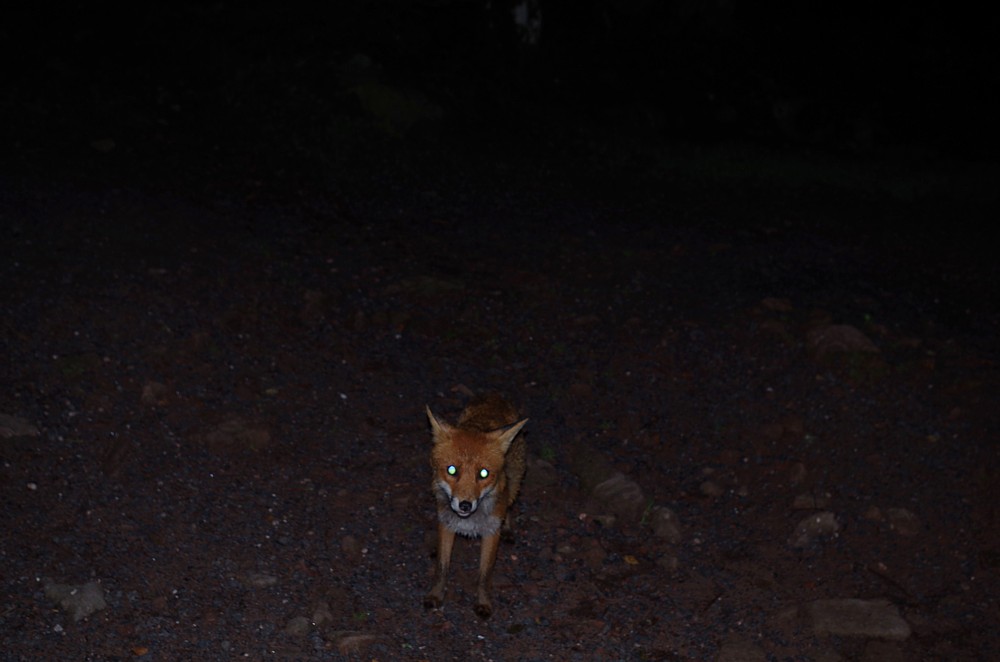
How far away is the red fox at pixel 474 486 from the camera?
621 cm

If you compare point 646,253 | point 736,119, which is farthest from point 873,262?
point 736,119

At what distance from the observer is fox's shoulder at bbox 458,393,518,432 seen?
22.8 feet

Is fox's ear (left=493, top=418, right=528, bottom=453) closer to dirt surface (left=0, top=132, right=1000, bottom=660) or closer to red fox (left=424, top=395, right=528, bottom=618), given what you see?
red fox (left=424, top=395, right=528, bottom=618)

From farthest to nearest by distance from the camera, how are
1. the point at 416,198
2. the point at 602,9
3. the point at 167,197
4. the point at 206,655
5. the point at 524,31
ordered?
1. the point at 602,9
2. the point at 524,31
3. the point at 416,198
4. the point at 167,197
5. the point at 206,655

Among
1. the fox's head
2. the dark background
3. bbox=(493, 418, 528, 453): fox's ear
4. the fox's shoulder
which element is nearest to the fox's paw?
the fox's head

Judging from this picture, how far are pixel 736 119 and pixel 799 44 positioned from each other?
2.75 metres

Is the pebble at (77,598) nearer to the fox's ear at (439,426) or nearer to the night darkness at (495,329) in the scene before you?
the night darkness at (495,329)

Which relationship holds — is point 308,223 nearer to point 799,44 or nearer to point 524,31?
point 524,31

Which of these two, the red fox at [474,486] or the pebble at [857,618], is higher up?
the red fox at [474,486]

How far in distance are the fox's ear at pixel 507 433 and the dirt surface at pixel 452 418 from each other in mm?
1220

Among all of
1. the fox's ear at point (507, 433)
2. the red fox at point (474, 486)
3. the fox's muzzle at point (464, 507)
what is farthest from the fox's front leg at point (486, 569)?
the fox's ear at point (507, 433)

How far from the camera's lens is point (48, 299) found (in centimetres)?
908

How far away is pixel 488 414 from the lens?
283 inches

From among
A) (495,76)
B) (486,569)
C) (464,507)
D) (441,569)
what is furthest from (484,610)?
(495,76)
